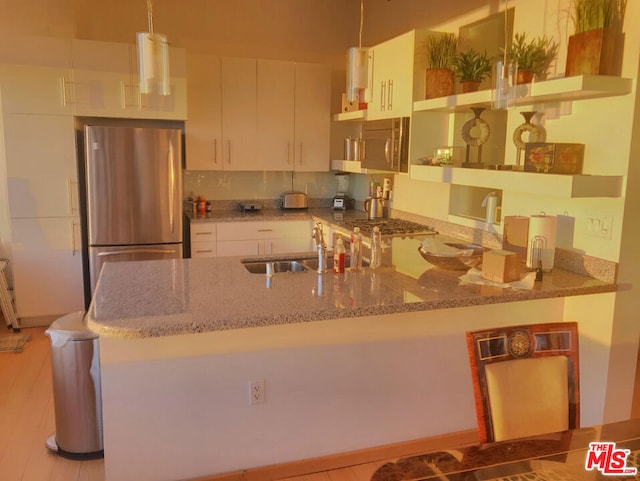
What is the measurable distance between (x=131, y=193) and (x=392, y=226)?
6.88 ft

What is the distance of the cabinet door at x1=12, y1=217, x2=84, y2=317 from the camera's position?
4215 millimetres

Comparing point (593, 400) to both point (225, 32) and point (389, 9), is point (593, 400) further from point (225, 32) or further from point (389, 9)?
point (225, 32)

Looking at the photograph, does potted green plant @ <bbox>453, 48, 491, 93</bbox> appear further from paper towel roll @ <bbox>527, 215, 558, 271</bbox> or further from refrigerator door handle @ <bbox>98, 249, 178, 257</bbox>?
refrigerator door handle @ <bbox>98, 249, 178, 257</bbox>

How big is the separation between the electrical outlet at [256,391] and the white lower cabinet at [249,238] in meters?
2.34

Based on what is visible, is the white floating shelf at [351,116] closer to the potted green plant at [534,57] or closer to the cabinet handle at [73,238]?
the potted green plant at [534,57]

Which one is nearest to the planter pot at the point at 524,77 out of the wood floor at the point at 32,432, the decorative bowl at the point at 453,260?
the decorative bowl at the point at 453,260

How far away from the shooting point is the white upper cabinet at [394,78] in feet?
11.7

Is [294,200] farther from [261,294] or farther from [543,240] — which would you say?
[261,294]

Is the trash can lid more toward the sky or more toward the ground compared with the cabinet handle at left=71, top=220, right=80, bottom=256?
more toward the ground

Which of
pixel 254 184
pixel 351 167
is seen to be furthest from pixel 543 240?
pixel 254 184

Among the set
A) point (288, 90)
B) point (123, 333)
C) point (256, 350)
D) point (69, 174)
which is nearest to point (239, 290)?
point (256, 350)

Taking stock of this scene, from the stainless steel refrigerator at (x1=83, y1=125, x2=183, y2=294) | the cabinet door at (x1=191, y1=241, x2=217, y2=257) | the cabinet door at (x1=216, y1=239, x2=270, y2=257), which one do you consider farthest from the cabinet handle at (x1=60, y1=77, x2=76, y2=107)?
the cabinet door at (x1=216, y1=239, x2=270, y2=257)

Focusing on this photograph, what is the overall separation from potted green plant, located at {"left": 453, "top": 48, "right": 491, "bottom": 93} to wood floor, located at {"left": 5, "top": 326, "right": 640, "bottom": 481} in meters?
2.08

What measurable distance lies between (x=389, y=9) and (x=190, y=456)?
4.11 meters
